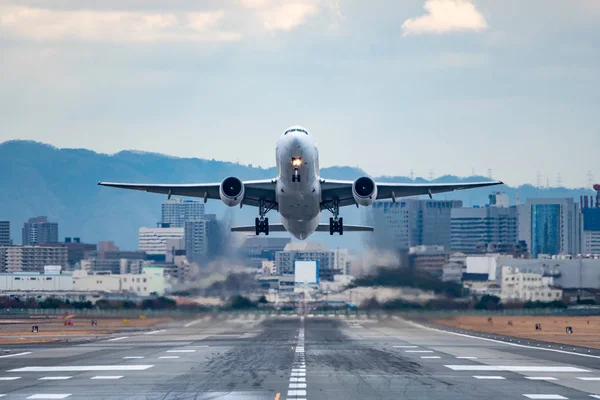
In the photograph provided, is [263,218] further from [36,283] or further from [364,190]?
[36,283]

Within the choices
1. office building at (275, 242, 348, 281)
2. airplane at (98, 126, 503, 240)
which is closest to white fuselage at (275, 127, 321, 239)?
airplane at (98, 126, 503, 240)

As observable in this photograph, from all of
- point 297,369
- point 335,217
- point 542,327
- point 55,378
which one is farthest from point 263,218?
point 542,327

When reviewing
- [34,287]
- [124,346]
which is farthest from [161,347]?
[34,287]

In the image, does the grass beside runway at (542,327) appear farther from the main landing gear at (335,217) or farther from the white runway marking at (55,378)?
the white runway marking at (55,378)

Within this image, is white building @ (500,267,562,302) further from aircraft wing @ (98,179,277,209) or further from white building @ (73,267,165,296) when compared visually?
aircraft wing @ (98,179,277,209)

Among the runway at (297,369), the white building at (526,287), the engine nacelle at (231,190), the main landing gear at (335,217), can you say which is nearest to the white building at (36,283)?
the white building at (526,287)

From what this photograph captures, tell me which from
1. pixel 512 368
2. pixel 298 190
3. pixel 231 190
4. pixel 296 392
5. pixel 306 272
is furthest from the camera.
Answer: pixel 306 272
